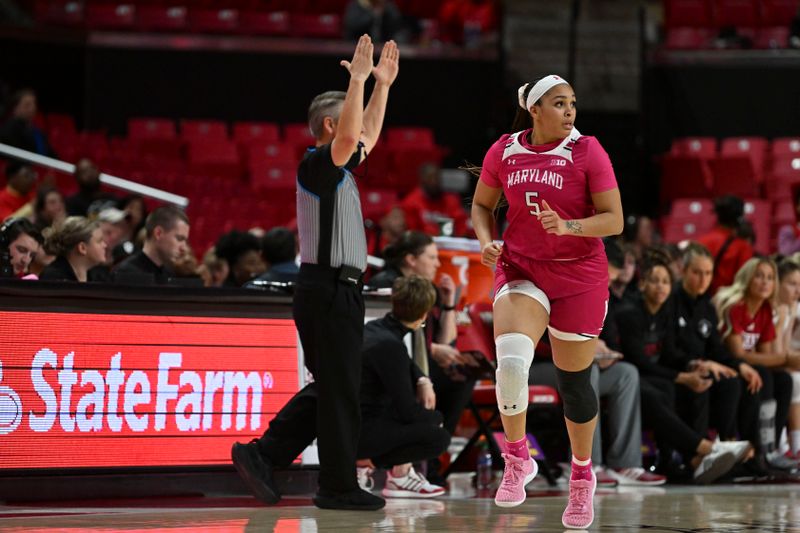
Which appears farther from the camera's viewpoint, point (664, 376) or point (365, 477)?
point (664, 376)

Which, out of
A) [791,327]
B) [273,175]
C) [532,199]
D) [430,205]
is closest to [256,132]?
[273,175]

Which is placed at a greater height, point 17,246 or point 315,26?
point 315,26

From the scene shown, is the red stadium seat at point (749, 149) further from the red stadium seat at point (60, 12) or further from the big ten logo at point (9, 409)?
the big ten logo at point (9, 409)

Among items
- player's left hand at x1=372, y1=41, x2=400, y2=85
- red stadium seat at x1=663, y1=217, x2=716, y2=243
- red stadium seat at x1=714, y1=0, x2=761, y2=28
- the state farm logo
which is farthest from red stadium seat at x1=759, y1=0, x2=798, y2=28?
player's left hand at x1=372, y1=41, x2=400, y2=85

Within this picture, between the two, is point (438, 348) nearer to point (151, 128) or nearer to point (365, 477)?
point (365, 477)

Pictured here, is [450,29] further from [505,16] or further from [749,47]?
[749,47]

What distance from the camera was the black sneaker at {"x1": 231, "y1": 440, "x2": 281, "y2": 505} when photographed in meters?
5.95

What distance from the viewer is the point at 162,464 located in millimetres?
6469

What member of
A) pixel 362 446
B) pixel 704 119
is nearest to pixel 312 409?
pixel 362 446

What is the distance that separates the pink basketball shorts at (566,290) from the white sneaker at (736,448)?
2.90m

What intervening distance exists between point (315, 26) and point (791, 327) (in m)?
10.7

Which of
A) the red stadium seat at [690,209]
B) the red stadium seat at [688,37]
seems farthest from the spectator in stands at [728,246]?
the red stadium seat at [688,37]

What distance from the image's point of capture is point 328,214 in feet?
18.8

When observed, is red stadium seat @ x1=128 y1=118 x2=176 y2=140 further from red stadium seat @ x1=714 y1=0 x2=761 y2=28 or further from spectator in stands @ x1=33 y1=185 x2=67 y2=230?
red stadium seat @ x1=714 y1=0 x2=761 y2=28
